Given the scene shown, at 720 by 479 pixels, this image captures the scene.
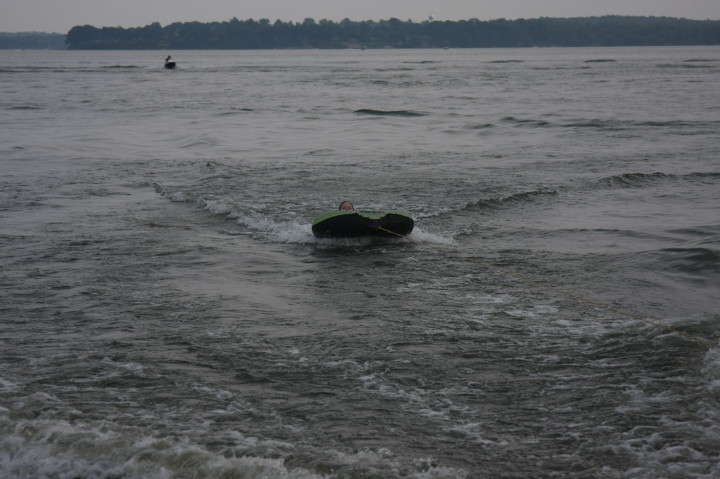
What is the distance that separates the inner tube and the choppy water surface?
26 cm

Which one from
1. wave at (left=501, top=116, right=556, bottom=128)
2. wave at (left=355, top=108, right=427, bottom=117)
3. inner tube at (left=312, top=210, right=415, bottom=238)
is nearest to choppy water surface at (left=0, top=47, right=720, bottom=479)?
inner tube at (left=312, top=210, right=415, bottom=238)

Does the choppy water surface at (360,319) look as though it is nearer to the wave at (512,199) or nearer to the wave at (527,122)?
the wave at (512,199)

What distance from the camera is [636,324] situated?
8.20 m

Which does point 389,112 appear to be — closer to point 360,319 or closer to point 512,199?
point 512,199

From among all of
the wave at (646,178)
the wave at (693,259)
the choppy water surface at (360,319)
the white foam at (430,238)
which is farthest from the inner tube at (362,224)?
the wave at (646,178)

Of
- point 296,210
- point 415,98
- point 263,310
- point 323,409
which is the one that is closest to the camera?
point 323,409

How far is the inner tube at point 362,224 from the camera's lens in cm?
1139

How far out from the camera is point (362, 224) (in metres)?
11.5

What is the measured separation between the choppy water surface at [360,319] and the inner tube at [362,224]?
26 cm

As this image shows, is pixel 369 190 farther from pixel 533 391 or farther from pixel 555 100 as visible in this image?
pixel 555 100

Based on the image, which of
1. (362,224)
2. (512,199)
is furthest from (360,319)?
(512,199)

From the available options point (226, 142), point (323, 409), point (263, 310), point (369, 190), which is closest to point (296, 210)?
point (369, 190)

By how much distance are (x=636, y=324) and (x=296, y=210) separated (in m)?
7.79

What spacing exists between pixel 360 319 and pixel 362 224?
10.4ft
